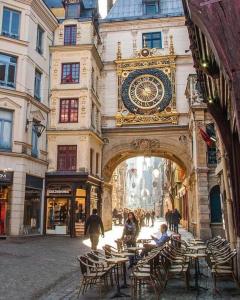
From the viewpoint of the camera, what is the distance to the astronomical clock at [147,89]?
27.8 metres

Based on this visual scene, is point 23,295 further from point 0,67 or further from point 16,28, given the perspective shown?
point 16,28

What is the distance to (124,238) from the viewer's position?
12.1m

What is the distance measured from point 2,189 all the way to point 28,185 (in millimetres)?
1667

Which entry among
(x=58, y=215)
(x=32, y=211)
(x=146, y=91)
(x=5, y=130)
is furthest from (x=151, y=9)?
(x=32, y=211)

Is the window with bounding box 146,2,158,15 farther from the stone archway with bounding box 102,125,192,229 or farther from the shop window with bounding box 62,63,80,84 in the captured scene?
the stone archway with bounding box 102,125,192,229

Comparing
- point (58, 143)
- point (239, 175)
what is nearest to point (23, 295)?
point (239, 175)

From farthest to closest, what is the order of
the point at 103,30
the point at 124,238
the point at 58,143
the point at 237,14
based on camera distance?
1. the point at 103,30
2. the point at 58,143
3. the point at 124,238
4. the point at 237,14

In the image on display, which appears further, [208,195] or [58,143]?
[58,143]

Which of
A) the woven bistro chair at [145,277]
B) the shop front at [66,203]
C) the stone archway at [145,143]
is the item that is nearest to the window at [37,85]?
the shop front at [66,203]

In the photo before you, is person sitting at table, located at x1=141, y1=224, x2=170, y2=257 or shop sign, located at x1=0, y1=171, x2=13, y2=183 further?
shop sign, located at x1=0, y1=171, x2=13, y2=183

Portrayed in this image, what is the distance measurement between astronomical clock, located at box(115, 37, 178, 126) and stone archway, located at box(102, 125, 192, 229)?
73 cm

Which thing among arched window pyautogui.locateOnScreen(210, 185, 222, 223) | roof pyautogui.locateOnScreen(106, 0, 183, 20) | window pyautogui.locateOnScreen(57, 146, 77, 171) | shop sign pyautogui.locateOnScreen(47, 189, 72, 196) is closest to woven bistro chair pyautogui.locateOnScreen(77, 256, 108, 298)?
arched window pyautogui.locateOnScreen(210, 185, 222, 223)

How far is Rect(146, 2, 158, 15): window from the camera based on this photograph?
30609 mm

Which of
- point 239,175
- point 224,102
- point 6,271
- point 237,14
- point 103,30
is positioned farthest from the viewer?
point 103,30
